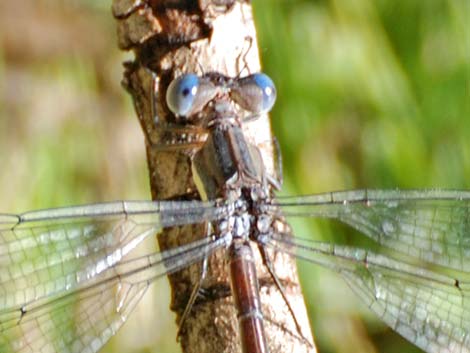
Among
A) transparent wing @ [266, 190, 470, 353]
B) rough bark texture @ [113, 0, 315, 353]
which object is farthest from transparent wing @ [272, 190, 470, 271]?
rough bark texture @ [113, 0, 315, 353]

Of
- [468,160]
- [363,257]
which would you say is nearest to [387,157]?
[468,160]

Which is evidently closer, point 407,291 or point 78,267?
point 78,267

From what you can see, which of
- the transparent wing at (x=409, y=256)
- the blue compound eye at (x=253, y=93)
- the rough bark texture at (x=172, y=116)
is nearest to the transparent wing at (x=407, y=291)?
the transparent wing at (x=409, y=256)

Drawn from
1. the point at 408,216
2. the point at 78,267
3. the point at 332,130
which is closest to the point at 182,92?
the point at 78,267

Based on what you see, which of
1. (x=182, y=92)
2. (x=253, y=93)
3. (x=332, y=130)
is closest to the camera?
(x=182, y=92)

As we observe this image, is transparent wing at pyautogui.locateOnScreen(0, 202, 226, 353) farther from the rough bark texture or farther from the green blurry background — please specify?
the green blurry background

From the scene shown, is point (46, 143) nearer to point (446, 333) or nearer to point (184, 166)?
point (184, 166)

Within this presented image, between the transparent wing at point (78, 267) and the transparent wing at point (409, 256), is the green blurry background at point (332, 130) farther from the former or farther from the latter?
the transparent wing at point (78, 267)

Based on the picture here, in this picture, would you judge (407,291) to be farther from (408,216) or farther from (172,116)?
(172,116)
